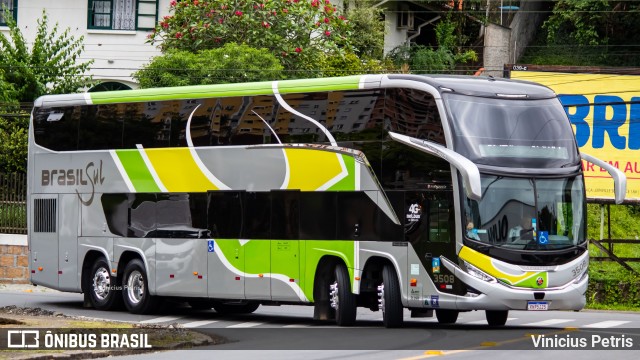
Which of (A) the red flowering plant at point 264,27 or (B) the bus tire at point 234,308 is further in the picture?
(A) the red flowering plant at point 264,27

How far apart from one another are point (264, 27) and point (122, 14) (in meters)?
10.1

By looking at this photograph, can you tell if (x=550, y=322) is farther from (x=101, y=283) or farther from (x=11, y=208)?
(x=11, y=208)

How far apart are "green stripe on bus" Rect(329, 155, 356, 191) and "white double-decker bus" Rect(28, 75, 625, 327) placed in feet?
0.08

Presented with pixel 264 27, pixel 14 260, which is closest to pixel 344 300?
pixel 14 260

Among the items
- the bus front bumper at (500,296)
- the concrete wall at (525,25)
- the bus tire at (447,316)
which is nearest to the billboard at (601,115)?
the concrete wall at (525,25)

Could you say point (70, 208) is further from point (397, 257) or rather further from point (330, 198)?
point (397, 257)

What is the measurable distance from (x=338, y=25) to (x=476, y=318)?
21.2 m

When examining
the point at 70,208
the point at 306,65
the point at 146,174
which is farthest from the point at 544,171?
the point at 306,65

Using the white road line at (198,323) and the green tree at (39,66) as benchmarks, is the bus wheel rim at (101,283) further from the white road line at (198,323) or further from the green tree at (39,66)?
the green tree at (39,66)

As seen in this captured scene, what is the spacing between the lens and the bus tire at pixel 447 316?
2356 centimetres

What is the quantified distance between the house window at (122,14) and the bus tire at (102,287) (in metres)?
25.3

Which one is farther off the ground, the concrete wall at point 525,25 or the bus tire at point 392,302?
the concrete wall at point 525,25

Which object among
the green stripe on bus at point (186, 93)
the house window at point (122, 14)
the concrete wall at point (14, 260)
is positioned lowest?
the concrete wall at point (14, 260)

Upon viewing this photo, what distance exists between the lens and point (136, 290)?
87.6 ft
